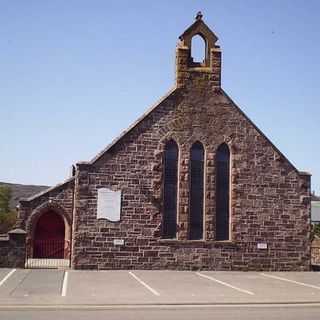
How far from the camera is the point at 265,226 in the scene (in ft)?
84.0

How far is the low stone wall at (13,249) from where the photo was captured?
23.0 metres

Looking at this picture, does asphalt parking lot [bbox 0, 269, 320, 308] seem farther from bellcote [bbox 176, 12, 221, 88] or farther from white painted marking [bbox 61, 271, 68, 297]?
bellcote [bbox 176, 12, 221, 88]

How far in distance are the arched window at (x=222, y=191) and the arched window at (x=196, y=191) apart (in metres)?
0.75

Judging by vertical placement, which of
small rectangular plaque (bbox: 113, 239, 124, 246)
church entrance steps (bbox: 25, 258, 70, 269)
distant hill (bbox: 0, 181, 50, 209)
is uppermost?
distant hill (bbox: 0, 181, 50, 209)

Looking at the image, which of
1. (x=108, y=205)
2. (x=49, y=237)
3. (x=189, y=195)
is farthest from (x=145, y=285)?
(x=49, y=237)

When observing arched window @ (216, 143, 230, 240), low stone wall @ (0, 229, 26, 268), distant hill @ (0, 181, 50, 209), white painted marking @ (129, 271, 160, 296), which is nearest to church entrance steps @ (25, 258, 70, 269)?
low stone wall @ (0, 229, 26, 268)

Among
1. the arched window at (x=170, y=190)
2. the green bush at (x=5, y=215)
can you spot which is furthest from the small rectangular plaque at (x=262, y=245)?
the green bush at (x=5, y=215)

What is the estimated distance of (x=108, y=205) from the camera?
23.9 metres

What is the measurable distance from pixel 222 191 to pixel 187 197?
170cm

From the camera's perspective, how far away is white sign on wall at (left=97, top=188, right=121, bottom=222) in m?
23.8

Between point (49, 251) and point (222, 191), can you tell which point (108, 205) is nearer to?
point (222, 191)

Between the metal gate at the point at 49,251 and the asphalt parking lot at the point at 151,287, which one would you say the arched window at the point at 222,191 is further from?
the metal gate at the point at 49,251

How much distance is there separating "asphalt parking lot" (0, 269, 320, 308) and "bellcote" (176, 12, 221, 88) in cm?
844

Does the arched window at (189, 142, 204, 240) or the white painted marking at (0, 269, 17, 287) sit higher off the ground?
the arched window at (189, 142, 204, 240)
